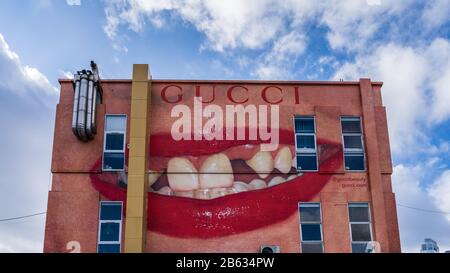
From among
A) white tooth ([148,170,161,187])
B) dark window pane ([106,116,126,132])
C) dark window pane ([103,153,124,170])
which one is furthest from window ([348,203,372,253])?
dark window pane ([106,116,126,132])

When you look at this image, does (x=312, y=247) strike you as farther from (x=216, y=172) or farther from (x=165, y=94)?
(x=165, y=94)

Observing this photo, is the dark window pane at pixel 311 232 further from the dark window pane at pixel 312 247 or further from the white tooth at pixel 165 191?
the white tooth at pixel 165 191

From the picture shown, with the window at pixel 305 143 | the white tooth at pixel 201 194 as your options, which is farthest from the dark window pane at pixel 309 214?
the white tooth at pixel 201 194

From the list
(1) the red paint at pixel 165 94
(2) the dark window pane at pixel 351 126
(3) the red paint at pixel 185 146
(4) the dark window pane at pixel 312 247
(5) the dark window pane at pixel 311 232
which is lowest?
(4) the dark window pane at pixel 312 247

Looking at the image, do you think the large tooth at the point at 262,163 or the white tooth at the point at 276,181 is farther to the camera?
the large tooth at the point at 262,163

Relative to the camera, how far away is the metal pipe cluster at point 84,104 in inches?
812

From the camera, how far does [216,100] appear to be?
72.5ft

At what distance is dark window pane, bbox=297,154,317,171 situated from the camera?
70.4 feet

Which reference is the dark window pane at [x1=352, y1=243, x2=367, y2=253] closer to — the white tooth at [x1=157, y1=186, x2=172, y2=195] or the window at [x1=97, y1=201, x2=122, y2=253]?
the white tooth at [x1=157, y1=186, x2=172, y2=195]

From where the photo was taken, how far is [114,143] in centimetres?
2150

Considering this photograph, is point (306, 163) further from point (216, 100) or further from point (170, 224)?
point (170, 224)

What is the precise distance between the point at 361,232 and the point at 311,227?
6.38ft

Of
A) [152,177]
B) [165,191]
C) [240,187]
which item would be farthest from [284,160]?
[152,177]

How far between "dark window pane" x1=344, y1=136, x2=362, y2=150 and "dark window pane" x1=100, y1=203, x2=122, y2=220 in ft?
30.7
